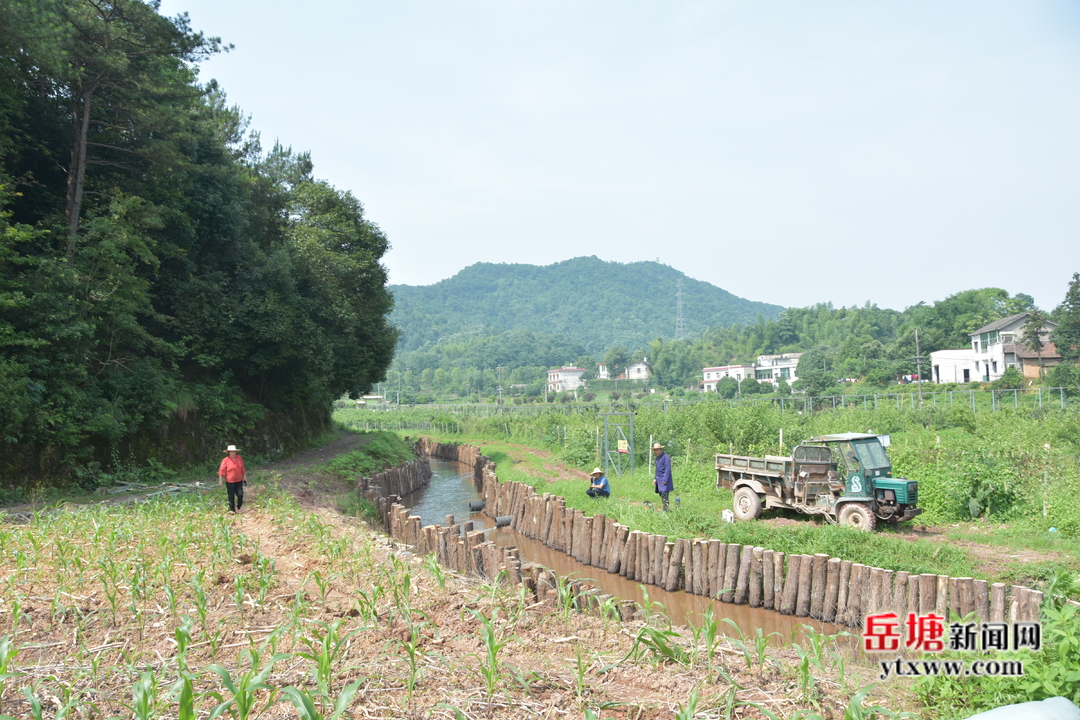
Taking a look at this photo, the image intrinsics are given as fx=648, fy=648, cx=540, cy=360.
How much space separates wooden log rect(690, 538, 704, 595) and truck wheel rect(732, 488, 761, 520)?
3.52m

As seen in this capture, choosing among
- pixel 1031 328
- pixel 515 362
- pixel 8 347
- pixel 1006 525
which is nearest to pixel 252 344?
pixel 8 347

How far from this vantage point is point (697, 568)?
35.4 ft

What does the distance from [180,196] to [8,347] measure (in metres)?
7.47

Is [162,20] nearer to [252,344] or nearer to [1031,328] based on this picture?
[252,344]

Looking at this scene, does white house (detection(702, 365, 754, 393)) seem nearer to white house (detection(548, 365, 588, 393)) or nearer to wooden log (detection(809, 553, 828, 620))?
white house (detection(548, 365, 588, 393))

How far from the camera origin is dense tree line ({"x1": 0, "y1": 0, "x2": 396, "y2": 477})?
14125 mm

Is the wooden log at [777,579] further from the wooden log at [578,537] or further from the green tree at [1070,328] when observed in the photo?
the green tree at [1070,328]

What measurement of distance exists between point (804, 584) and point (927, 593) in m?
1.67

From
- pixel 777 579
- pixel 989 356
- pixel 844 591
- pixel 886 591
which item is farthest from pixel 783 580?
pixel 989 356

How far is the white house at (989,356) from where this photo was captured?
50.9m

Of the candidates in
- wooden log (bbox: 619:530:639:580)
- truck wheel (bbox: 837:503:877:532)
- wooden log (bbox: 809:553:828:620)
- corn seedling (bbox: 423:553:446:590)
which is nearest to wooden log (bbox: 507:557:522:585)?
corn seedling (bbox: 423:553:446:590)

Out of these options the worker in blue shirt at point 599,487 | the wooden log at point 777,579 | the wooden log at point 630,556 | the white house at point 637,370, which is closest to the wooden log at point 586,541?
A: the wooden log at point 630,556

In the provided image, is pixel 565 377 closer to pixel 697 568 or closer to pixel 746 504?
pixel 746 504

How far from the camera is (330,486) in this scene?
754 inches
